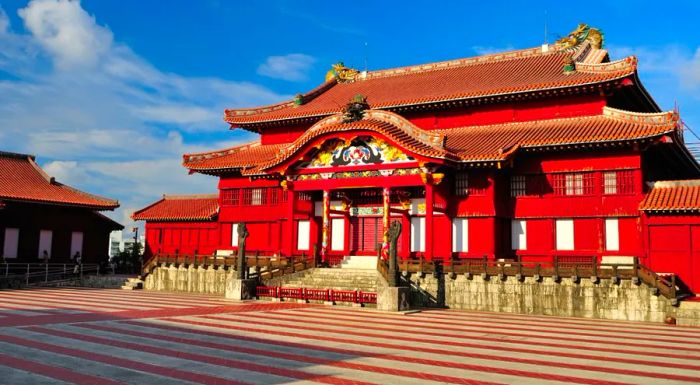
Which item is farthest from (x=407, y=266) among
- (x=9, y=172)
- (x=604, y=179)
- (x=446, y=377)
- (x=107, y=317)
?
(x=9, y=172)

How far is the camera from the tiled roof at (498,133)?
85.7 feet

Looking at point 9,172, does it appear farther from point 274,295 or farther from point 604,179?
point 604,179

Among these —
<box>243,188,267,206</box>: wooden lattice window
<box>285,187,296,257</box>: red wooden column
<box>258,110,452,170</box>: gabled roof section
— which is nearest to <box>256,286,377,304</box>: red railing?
<box>285,187,296,257</box>: red wooden column

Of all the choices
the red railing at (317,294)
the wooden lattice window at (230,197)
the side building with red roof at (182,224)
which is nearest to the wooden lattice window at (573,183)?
the red railing at (317,294)

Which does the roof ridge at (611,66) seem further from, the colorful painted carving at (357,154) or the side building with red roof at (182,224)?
the side building with red roof at (182,224)

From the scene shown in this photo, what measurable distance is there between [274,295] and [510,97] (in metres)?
15.9

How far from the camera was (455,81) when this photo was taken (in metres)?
36.7

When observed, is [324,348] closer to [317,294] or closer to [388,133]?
[317,294]

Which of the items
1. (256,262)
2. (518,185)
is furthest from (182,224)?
(518,185)

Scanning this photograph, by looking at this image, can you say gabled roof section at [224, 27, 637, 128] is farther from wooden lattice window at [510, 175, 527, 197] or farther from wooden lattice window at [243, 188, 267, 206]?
wooden lattice window at [243, 188, 267, 206]

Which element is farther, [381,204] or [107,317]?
[381,204]

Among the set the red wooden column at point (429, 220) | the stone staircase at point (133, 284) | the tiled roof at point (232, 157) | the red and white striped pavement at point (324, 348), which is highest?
the tiled roof at point (232, 157)

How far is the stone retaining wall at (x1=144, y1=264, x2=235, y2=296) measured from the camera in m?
32.1

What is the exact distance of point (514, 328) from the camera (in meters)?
18.6
